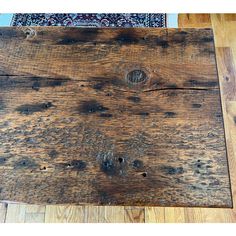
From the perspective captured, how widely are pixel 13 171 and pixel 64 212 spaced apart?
502mm

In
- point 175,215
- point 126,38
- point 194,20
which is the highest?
point 126,38

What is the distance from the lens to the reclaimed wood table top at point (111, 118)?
2.22ft

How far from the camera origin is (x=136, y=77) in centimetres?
79

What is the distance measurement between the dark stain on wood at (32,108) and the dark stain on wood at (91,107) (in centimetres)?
7

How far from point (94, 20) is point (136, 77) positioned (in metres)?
0.85

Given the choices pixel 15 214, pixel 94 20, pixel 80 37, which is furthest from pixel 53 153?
pixel 94 20

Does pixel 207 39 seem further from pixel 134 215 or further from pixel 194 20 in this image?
pixel 194 20

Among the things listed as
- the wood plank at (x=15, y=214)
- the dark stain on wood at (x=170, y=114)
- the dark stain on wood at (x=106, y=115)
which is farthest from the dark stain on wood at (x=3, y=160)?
the wood plank at (x=15, y=214)

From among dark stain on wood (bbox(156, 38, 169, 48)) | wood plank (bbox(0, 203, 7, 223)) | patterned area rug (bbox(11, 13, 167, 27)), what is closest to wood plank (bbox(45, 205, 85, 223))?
wood plank (bbox(0, 203, 7, 223))

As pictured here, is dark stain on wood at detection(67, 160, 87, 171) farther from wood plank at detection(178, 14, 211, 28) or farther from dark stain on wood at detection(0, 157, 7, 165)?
wood plank at detection(178, 14, 211, 28)

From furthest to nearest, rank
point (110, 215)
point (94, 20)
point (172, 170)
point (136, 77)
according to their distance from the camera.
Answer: point (94, 20) → point (110, 215) → point (136, 77) → point (172, 170)

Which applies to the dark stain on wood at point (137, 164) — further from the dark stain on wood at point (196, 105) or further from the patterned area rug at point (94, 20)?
the patterned area rug at point (94, 20)

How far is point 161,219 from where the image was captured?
1.14m

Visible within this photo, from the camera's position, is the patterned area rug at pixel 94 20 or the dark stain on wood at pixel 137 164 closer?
the dark stain on wood at pixel 137 164
